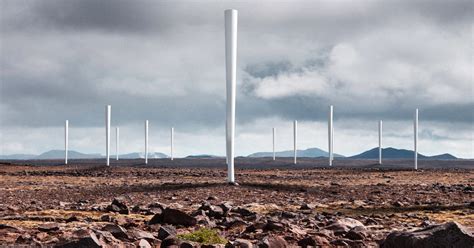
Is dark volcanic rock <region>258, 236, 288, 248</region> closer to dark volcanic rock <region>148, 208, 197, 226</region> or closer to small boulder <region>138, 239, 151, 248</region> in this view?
small boulder <region>138, 239, 151, 248</region>

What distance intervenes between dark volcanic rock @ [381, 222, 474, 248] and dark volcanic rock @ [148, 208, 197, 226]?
26.1 ft

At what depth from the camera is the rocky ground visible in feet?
51.5

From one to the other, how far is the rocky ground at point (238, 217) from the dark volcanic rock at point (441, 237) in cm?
2

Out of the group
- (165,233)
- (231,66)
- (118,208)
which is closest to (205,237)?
(165,233)

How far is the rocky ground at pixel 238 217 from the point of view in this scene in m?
15.7

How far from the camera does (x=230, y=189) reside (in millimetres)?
37875

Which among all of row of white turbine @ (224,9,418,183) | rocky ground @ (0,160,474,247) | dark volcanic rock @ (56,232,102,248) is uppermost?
row of white turbine @ (224,9,418,183)

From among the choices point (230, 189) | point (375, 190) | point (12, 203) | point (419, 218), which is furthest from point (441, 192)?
point (12, 203)

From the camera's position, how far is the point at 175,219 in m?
20.8

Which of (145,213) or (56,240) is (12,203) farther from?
(56,240)

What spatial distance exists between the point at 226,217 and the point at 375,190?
18.6 metres

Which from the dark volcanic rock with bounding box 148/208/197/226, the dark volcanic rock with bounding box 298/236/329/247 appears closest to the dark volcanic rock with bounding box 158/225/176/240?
the dark volcanic rock with bounding box 298/236/329/247

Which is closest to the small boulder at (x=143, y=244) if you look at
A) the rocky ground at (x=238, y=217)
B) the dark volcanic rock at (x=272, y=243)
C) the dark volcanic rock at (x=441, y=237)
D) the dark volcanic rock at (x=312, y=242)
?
the rocky ground at (x=238, y=217)

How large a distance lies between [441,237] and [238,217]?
31.5ft
